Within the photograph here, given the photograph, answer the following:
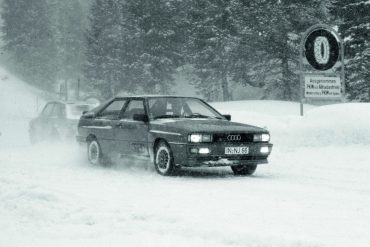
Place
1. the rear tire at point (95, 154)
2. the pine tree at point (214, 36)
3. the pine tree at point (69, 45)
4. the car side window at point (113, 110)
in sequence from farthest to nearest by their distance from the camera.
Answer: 1. the pine tree at point (69, 45)
2. the pine tree at point (214, 36)
3. the rear tire at point (95, 154)
4. the car side window at point (113, 110)

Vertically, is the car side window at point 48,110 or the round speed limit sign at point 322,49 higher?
the round speed limit sign at point 322,49

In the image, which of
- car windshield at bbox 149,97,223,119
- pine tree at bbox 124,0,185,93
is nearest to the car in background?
car windshield at bbox 149,97,223,119

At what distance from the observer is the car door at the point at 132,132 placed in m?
10.3

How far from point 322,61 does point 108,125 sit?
9105 millimetres

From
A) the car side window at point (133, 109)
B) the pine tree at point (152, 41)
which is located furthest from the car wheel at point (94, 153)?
the pine tree at point (152, 41)

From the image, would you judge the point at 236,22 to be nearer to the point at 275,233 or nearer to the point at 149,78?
the point at 149,78

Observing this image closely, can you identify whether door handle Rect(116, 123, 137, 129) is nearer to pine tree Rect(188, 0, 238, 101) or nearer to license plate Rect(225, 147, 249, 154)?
license plate Rect(225, 147, 249, 154)

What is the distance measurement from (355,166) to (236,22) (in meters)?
33.3

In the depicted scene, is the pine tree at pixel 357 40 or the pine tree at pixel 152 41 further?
the pine tree at pixel 152 41

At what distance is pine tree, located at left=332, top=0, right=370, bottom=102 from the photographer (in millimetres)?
32469

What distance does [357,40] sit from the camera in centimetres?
3306

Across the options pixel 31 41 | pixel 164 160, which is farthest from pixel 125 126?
pixel 31 41

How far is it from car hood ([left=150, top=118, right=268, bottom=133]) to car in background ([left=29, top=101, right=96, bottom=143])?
21.6 feet

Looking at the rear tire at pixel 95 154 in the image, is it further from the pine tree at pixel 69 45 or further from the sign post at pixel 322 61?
the pine tree at pixel 69 45
